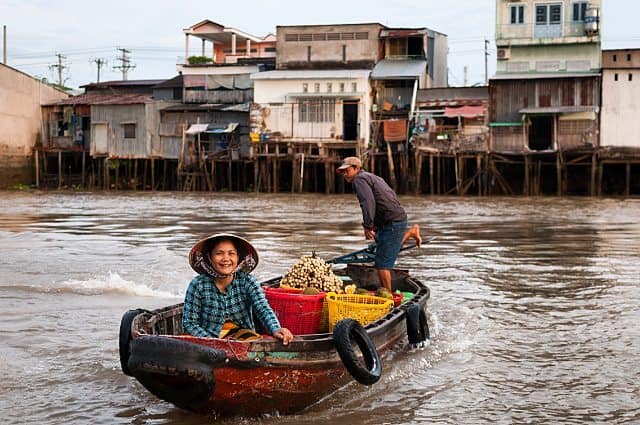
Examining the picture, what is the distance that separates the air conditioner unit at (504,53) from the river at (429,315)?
714 inches

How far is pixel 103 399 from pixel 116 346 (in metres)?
1.63

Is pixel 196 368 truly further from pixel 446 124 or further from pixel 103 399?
pixel 446 124

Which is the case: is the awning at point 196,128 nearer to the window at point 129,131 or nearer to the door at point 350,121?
the window at point 129,131

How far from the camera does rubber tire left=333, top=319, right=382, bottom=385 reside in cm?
569

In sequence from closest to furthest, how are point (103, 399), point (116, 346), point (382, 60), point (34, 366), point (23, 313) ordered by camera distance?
point (103, 399) → point (34, 366) → point (116, 346) → point (23, 313) → point (382, 60)

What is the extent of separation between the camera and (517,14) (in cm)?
3844

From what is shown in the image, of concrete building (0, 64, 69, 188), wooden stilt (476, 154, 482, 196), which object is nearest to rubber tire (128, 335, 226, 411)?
wooden stilt (476, 154, 482, 196)

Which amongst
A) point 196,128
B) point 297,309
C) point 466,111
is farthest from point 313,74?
point 297,309

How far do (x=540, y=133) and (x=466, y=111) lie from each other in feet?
11.5

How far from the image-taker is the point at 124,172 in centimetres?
4444

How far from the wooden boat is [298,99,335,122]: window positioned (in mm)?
32926

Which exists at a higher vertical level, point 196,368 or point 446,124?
point 446,124

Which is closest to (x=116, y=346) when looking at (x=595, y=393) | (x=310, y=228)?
(x=595, y=393)

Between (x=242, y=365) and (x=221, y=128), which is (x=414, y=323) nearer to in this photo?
(x=242, y=365)
